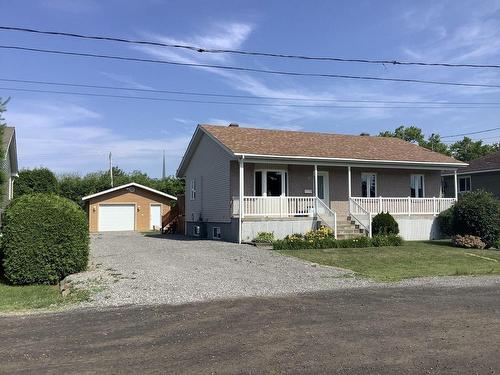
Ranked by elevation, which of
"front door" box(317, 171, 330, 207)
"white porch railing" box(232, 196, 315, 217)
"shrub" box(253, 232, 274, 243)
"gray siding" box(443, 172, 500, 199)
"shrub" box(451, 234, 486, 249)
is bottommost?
"shrub" box(451, 234, 486, 249)

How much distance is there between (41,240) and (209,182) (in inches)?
562

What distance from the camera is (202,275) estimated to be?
1330 centimetres

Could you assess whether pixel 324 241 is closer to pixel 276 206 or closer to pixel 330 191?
pixel 276 206

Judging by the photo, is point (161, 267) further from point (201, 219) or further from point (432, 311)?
point (201, 219)

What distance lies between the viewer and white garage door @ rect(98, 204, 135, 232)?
132 ft

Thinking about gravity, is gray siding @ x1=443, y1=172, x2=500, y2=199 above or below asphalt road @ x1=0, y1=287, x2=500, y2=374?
above

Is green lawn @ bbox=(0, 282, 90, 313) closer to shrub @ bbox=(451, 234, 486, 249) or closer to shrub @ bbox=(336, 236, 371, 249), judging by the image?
shrub @ bbox=(336, 236, 371, 249)

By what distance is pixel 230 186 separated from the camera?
76.7 feet

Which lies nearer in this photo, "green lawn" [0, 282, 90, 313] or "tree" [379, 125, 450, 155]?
"green lawn" [0, 282, 90, 313]

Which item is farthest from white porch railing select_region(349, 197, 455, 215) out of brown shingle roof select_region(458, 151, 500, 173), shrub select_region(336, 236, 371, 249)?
brown shingle roof select_region(458, 151, 500, 173)

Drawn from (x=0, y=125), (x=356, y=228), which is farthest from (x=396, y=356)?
(x=356, y=228)

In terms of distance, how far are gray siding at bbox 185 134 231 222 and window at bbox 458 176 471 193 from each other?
1939cm

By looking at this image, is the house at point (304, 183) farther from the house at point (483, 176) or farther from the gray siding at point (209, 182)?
the house at point (483, 176)

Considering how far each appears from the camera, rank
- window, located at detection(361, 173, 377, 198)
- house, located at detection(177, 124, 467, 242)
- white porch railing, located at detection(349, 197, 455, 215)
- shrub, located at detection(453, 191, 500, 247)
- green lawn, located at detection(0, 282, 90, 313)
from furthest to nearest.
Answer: window, located at detection(361, 173, 377, 198), white porch railing, located at detection(349, 197, 455, 215), house, located at detection(177, 124, 467, 242), shrub, located at detection(453, 191, 500, 247), green lawn, located at detection(0, 282, 90, 313)
